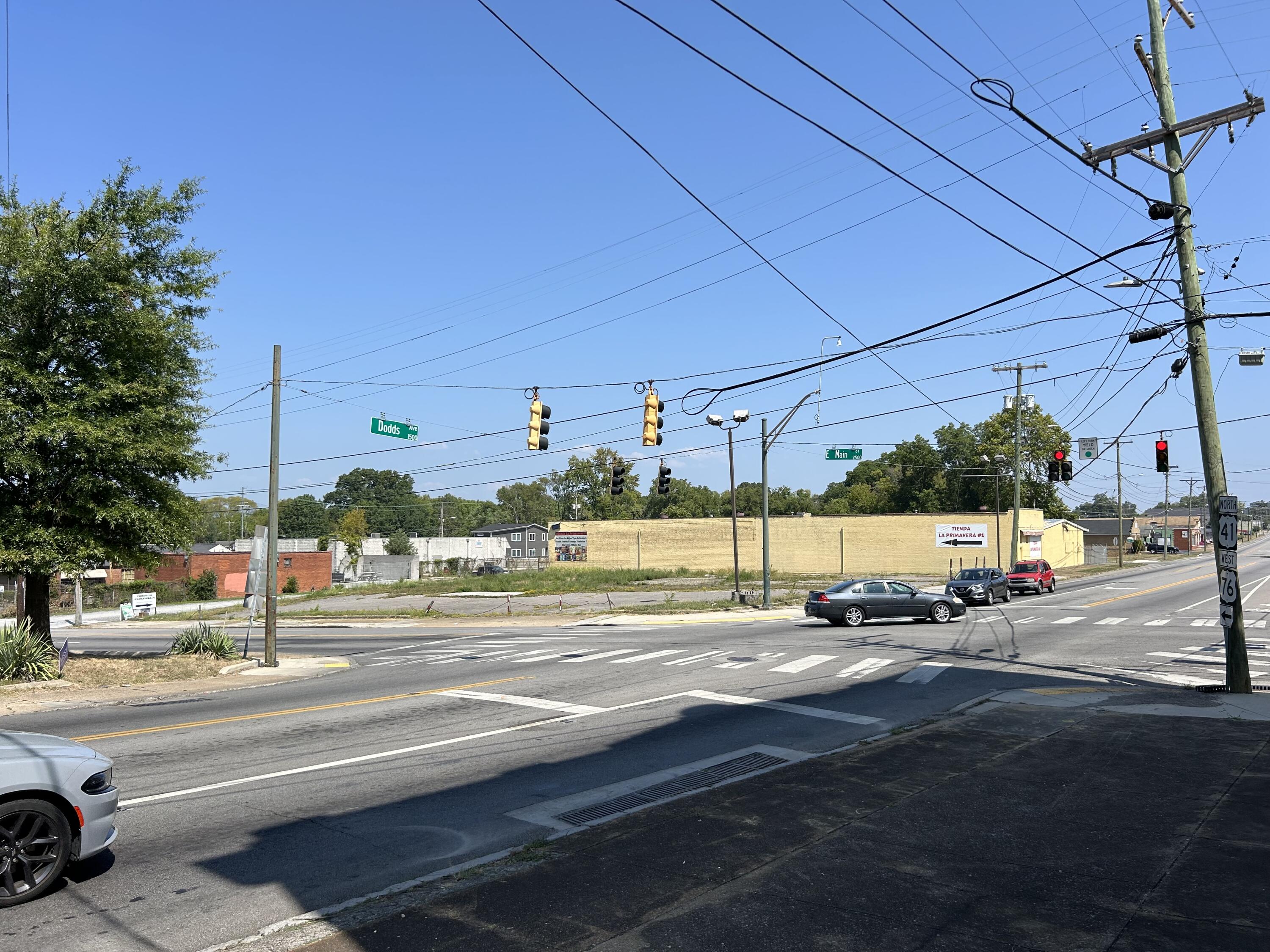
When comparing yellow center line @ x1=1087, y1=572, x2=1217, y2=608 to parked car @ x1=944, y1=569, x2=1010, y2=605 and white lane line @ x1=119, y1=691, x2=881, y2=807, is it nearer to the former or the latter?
parked car @ x1=944, y1=569, x2=1010, y2=605

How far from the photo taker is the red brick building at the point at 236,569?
2697 inches

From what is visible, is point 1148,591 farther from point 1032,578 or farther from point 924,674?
point 924,674

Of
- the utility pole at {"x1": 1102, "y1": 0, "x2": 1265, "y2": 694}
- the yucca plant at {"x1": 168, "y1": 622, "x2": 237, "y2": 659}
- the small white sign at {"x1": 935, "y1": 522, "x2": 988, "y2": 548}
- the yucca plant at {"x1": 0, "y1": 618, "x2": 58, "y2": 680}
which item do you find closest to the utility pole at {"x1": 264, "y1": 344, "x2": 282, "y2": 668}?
the yucca plant at {"x1": 168, "y1": 622, "x2": 237, "y2": 659}

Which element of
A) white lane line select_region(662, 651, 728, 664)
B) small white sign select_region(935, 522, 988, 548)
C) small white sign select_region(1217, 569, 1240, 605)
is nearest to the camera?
small white sign select_region(1217, 569, 1240, 605)

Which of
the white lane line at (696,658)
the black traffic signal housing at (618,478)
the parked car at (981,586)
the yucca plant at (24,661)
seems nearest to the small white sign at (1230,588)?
the white lane line at (696,658)

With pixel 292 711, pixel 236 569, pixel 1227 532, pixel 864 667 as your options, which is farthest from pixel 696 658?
pixel 236 569

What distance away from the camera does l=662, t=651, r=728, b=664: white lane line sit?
752 inches

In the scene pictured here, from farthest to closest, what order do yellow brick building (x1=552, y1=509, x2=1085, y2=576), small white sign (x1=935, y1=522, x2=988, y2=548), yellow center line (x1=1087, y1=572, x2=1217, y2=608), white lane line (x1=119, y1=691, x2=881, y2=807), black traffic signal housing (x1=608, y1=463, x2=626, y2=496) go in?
yellow brick building (x1=552, y1=509, x2=1085, y2=576), small white sign (x1=935, y1=522, x2=988, y2=548), yellow center line (x1=1087, y1=572, x2=1217, y2=608), black traffic signal housing (x1=608, y1=463, x2=626, y2=496), white lane line (x1=119, y1=691, x2=881, y2=807)

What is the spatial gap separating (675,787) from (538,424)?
1492 cm

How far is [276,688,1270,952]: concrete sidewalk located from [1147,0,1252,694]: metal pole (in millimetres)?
5592

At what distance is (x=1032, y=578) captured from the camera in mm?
44469

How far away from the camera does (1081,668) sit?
1761 centimetres

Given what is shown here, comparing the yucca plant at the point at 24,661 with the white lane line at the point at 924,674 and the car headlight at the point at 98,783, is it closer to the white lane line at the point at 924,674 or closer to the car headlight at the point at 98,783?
the car headlight at the point at 98,783

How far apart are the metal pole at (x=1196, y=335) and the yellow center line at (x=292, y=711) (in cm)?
1199
